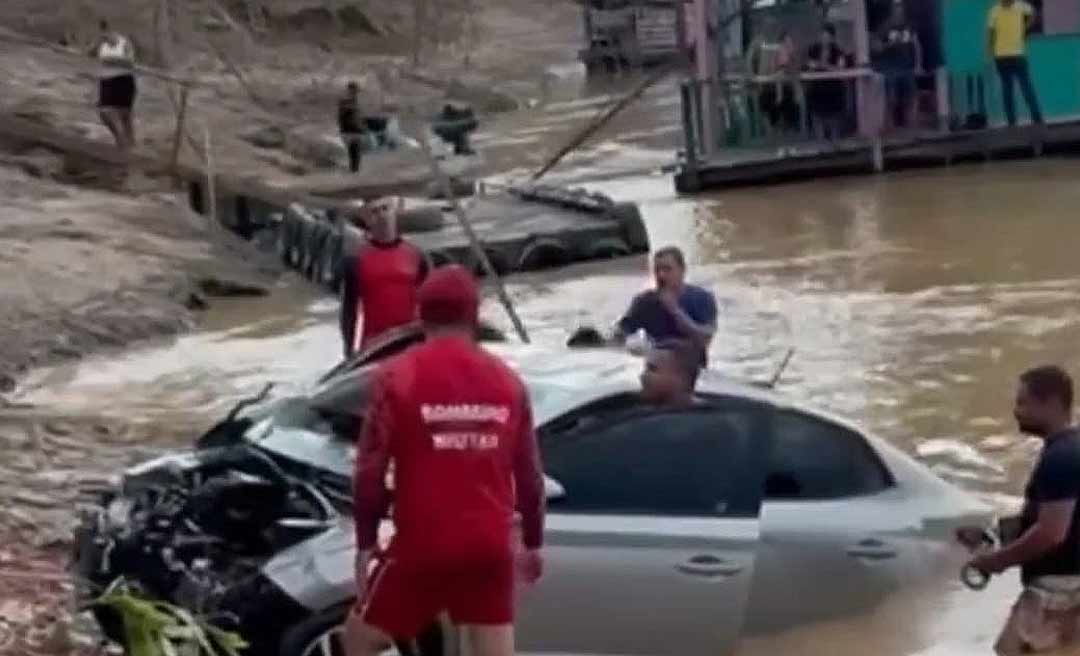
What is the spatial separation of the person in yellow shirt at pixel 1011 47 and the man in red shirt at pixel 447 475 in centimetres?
2436

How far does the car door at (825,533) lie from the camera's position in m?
8.52

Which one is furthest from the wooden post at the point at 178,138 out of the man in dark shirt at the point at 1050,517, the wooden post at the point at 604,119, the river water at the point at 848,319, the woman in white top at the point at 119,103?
the man in dark shirt at the point at 1050,517

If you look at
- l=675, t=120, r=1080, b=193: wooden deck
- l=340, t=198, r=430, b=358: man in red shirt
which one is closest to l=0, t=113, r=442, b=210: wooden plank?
l=675, t=120, r=1080, b=193: wooden deck

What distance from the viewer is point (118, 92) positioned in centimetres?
3169

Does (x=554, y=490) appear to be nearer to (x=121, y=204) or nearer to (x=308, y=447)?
(x=308, y=447)

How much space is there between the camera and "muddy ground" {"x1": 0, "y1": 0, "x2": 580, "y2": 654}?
1193cm

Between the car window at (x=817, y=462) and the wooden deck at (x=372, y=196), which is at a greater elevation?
the car window at (x=817, y=462)

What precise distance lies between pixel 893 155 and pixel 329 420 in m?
22.0

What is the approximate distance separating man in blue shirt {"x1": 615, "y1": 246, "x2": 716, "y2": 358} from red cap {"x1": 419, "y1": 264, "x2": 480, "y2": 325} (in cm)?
588

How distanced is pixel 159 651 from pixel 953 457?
7.89 metres

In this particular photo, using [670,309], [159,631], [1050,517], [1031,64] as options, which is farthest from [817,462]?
[1031,64]

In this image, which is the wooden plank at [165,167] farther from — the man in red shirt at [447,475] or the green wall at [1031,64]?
the man in red shirt at [447,475]

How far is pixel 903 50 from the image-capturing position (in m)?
30.7

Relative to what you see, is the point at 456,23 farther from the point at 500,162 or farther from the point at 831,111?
the point at 831,111
